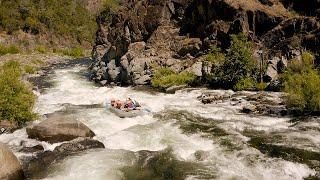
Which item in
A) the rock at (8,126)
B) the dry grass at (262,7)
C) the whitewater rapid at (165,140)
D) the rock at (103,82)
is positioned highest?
the dry grass at (262,7)

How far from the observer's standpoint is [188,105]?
43.3m

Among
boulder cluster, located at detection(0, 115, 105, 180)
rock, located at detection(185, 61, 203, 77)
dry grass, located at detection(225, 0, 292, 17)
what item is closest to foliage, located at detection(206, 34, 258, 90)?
rock, located at detection(185, 61, 203, 77)

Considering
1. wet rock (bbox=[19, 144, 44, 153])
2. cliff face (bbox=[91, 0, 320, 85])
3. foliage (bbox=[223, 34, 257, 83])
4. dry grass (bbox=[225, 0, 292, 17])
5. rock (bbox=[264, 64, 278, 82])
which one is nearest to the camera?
wet rock (bbox=[19, 144, 44, 153])

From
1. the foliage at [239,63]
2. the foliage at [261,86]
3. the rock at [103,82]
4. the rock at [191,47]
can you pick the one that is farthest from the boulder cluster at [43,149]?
the rock at [191,47]

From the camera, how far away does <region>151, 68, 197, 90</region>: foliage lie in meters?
57.5

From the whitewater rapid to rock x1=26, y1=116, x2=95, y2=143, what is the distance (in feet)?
1.87

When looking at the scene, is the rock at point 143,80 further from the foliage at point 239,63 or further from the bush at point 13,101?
the bush at point 13,101

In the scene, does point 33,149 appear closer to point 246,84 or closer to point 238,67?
point 246,84

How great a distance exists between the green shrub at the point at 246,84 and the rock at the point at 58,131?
24.9 metres

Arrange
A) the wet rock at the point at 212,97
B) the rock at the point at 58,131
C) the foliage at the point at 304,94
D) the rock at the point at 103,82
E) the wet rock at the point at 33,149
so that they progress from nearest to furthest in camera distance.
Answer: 1. the wet rock at the point at 33,149
2. the rock at the point at 58,131
3. the foliage at the point at 304,94
4. the wet rock at the point at 212,97
5. the rock at the point at 103,82

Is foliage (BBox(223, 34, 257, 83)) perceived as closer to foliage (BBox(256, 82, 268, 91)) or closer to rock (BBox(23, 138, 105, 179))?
foliage (BBox(256, 82, 268, 91))

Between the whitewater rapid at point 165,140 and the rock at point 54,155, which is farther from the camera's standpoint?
the rock at point 54,155

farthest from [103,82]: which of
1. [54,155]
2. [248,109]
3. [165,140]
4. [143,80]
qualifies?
[54,155]

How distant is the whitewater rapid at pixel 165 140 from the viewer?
24297 millimetres
